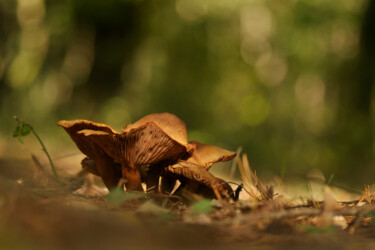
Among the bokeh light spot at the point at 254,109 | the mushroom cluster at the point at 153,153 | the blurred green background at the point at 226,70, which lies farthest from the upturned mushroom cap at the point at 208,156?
the bokeh light spot at the point at 254,109

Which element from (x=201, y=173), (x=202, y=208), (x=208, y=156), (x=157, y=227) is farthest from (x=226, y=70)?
(x=157, y=227)

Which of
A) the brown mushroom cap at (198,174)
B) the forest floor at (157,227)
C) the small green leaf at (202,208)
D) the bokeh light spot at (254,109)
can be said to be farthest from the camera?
the bokeh light spot at (254,109)

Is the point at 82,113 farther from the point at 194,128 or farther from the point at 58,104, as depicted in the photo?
the point at 194,128

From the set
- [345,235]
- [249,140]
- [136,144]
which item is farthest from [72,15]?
[345,235]

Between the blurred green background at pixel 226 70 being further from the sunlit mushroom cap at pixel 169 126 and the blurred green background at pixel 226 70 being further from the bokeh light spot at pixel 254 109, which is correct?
the sunlit mushroom cap at pixel 169 126

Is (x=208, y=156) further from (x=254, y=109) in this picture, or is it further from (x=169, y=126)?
(x=254, y=109)

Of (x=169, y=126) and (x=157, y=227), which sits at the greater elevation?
(x=169, y=126)

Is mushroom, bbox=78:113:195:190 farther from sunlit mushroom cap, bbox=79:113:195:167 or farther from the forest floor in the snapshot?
the forest floor
